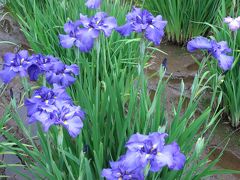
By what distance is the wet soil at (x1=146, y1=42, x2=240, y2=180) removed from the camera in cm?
242

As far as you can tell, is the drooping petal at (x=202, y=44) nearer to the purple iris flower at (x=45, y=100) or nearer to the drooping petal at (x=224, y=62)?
the drooping petal at (x=224, y=62)

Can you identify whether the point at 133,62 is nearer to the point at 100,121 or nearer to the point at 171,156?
the point at 100,121

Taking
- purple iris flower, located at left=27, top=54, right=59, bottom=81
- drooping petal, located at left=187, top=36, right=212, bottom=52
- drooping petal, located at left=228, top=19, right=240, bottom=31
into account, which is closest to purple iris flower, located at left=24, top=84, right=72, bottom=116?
purple iris flower, located at left=27, top=54, right=59, bottom=81

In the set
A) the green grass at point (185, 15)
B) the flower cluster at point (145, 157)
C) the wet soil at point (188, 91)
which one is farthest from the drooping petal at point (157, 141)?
the green grass at point (185, 15)

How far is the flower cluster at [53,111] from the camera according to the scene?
1.29 meters

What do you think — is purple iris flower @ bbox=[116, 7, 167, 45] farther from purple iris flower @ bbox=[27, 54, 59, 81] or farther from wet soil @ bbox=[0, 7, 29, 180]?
wet soil @ bbox=[0, 7, 29, 180]

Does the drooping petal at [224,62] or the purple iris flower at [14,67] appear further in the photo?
the drooping petal at [224,62]

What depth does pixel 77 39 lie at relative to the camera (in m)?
1.68

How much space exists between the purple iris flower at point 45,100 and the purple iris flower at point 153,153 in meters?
0.30

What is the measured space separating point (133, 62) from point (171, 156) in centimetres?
147

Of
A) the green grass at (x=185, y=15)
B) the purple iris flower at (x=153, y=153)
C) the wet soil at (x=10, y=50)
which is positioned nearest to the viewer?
the purple iris flower at (x=153, y=153)

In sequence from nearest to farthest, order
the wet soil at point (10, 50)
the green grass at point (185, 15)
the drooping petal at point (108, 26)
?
1. the drooping petal at point (108, 26)
2. the wet soil at point (10, 50)
3. the green grass at point (185, 15)

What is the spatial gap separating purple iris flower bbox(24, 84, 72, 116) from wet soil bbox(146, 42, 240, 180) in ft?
2.20

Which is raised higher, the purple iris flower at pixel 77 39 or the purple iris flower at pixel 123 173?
the purple iris flower at pixel 77 39
